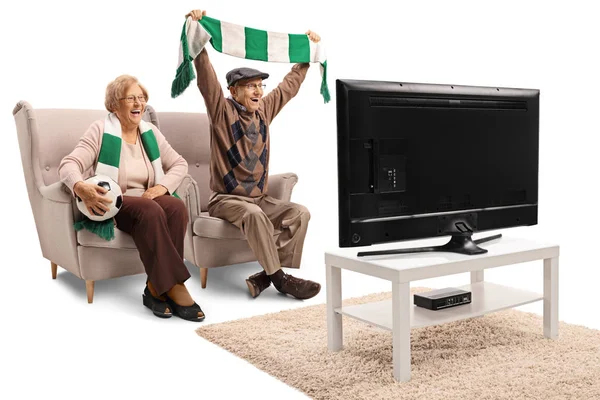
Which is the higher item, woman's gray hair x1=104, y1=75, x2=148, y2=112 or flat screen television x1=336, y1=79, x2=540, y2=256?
woman's gray hair x1=104, y1=75, x2=148, y2=112

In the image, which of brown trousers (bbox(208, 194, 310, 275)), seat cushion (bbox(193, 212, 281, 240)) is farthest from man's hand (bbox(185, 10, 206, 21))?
seat cushion (bbox(193, 212, 281, 240))

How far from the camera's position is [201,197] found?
4.84m

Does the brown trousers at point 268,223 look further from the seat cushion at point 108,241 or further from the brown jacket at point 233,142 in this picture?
the seat cushion at point 108,241

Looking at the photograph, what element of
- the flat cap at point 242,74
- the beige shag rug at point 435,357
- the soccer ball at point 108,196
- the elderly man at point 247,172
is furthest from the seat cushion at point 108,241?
the flat cap at point 242,74

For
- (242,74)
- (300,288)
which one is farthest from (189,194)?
(300,288)

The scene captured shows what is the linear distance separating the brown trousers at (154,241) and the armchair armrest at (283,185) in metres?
0.94

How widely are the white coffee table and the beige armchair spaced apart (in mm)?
1363

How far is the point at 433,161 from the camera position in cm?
283

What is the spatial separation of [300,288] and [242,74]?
1372 millimetres

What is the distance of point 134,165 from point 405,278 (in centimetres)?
207

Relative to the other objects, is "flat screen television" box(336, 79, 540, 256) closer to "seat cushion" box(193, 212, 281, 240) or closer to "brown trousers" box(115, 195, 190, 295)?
"brown trousers" box(115, 195, 190, 295)

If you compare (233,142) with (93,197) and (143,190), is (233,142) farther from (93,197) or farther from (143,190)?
(93,197)

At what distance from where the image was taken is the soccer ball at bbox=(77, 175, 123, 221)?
146 inches

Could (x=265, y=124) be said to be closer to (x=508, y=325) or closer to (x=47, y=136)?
(x=47, y=136)
